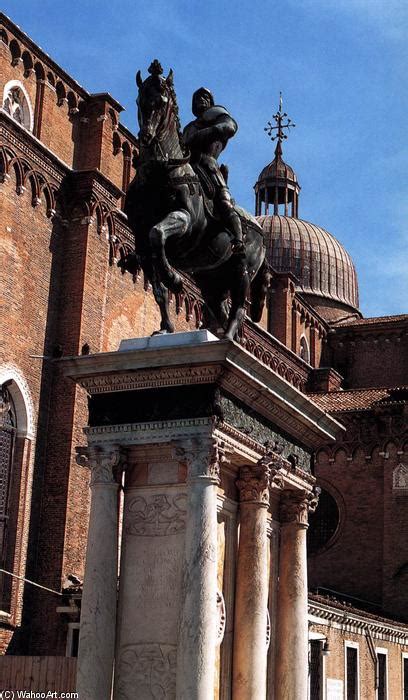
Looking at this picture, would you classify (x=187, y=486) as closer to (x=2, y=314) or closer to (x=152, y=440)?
(x=152, y=440)

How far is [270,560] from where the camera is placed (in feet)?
32.3

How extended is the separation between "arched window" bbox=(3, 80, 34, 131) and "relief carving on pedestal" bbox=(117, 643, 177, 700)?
15.8 m

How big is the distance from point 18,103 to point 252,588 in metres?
16.0

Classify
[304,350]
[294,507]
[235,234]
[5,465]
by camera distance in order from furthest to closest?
1. [304,350]
2. [5,465]
3. [294,507]
4. [235,234]

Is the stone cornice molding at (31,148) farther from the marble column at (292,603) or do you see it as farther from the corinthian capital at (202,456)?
the corinthian capital at (202,456)

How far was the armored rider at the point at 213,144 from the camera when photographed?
31.2 feet

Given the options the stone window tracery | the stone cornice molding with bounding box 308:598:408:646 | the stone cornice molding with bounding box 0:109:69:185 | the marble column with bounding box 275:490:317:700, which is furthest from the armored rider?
the stone window tracery

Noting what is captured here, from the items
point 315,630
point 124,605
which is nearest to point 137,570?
point 124,605

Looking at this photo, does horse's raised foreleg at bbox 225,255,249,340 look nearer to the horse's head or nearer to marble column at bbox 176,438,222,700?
the horse's head

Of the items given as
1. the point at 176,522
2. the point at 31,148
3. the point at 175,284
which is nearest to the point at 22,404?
the point at 31,148

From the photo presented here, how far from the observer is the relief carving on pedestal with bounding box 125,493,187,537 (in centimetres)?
870

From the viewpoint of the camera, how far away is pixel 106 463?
8.77 metres

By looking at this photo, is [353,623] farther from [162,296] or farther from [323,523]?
[162,296]

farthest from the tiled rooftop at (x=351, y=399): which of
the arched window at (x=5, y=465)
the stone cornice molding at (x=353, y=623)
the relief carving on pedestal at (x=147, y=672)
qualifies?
the relief carving on pedestal at (x=147, y=672)
